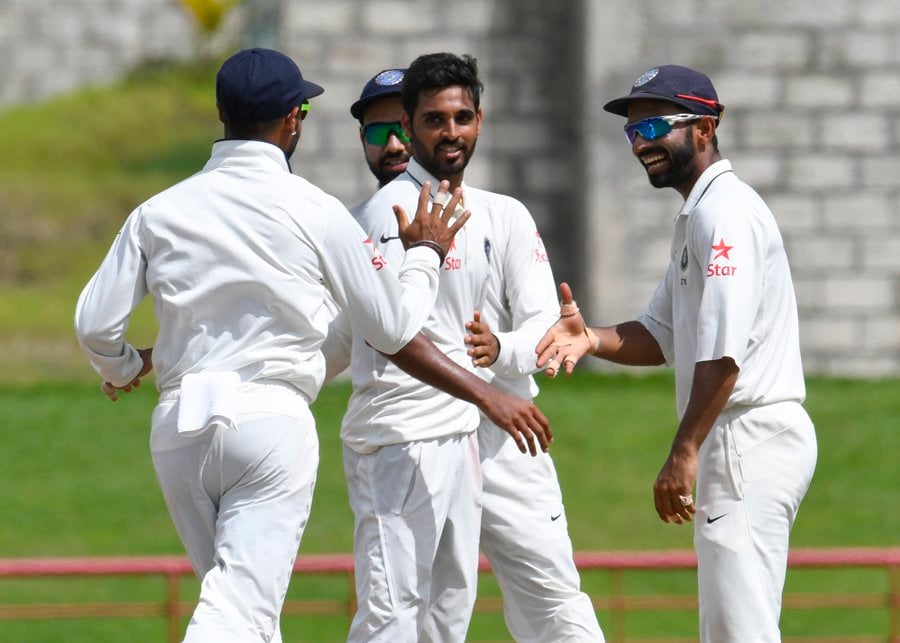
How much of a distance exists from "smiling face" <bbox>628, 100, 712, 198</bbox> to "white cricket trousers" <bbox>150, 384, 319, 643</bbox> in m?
1.50

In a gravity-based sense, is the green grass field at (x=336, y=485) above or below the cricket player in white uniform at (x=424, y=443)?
below

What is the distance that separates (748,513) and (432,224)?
4.58 ft

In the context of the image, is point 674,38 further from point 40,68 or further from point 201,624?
point 40,68

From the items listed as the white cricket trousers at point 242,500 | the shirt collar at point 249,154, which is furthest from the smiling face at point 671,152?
the white cricket trousers at point 242,500

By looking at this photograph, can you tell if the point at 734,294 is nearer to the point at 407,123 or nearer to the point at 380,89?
the point at 407,123

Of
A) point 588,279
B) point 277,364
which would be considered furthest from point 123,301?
point 588,279

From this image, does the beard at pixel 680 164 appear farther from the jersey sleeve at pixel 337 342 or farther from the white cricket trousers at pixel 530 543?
the jersey sleeve at pixel 337 342

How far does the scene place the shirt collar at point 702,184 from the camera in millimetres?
5977

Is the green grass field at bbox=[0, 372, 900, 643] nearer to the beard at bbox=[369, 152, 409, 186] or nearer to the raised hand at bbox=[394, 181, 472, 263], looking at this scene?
the beard at bbox=[369, 152, 409, 186]

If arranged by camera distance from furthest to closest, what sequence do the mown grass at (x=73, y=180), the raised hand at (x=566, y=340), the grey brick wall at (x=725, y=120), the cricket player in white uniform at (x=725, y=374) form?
the mown grass at (x=73, y=180), the grey brick wall at (x=725, y=120), the raised hand at (x=566, y=340), the cricket player in white uniform at (x=725, y=374)

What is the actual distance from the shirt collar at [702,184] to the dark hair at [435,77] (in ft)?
2.73

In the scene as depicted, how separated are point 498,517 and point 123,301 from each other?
1640 mm

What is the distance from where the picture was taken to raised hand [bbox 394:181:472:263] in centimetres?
591

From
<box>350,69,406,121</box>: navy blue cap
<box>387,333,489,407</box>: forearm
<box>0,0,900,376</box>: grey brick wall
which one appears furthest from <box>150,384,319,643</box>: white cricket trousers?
<box>0,0,900,376</box>: grey brick wall
